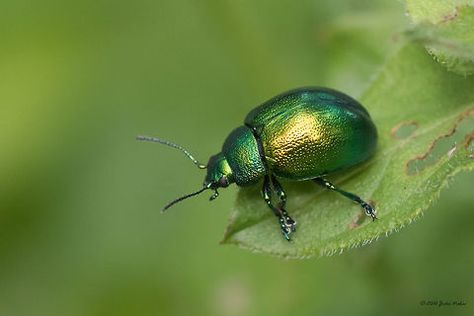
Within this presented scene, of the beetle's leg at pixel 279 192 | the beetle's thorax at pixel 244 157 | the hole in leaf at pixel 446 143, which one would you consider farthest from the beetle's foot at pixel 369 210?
the beetle's thorax at pixel 244 157

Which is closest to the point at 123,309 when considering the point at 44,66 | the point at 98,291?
the point at 98,291

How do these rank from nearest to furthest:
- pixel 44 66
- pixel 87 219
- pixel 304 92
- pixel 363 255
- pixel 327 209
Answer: pixel 327 209, pixel 304 92, pixel 363 255, pixel 87 219, pixel 44 66

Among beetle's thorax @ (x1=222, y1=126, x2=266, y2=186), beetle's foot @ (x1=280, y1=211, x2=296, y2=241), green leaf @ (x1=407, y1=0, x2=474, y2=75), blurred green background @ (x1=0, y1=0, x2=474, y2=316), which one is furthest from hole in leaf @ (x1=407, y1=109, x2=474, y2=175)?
blurred green background @ (x1=0, y1=0, x2=474, y2=316)

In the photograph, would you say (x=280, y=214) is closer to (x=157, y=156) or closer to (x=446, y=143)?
(x=446, y=143)

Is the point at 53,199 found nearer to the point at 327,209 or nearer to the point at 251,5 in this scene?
the point at 251,5

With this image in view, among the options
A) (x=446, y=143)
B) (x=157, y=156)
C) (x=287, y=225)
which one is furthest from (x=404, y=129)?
(x=157, y=156)

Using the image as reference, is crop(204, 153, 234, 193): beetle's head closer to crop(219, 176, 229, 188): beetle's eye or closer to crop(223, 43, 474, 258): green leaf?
crop(219, 176, 229, 188): beetle's eye

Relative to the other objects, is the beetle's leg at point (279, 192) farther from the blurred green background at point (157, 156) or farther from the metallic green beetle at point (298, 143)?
the blurred green background at point (157, 156)
